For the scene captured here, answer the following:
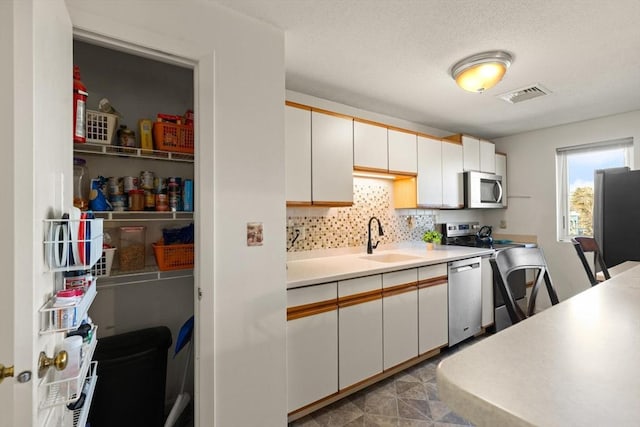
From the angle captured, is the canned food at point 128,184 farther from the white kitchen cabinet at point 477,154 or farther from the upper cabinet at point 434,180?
the white kitchen cabinet at point 477,154

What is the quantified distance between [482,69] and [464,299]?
196 cm

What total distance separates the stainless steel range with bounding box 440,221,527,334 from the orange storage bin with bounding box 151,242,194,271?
2.24 m

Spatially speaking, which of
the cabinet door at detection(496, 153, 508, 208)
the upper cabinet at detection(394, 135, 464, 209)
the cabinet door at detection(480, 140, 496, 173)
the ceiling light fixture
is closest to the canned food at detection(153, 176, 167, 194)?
the ceiling light fixture

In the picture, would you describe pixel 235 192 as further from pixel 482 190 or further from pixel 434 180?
pixel 482 190

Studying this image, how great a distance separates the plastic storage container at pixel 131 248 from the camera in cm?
164

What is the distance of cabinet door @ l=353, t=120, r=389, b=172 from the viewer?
2.48 m

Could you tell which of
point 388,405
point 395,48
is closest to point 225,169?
point 395,48

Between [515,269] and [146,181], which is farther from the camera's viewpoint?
[146,181]

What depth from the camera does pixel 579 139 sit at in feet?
10.8

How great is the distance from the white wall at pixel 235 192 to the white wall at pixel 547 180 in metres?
3.47

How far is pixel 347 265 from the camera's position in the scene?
2.27 meters

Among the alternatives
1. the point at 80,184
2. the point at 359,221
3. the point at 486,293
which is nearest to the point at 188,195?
the point at 80,184

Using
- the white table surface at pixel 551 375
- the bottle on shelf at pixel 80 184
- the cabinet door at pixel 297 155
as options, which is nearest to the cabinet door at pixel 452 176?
the cabinet door at pixel 297 155

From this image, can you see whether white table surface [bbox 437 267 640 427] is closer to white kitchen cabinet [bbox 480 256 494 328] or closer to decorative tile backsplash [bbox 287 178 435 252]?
decorative tile backsplash [bbox 287 178 435 252]
